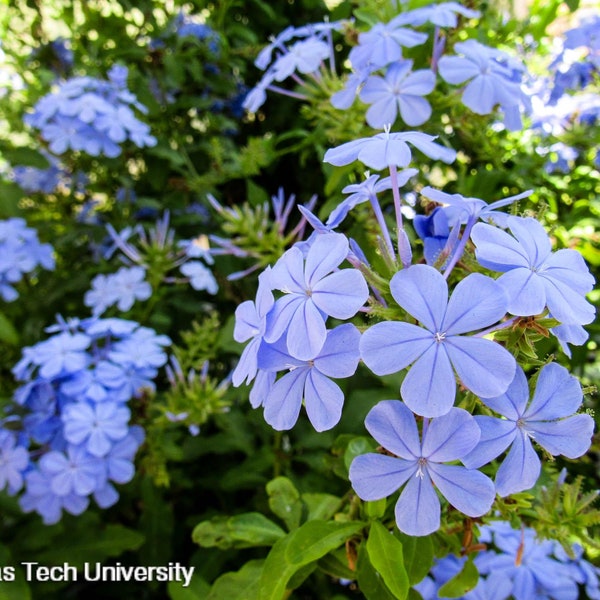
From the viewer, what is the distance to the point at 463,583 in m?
0.81

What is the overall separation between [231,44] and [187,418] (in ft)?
3.28

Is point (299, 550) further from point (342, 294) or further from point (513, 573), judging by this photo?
point (513, 573)

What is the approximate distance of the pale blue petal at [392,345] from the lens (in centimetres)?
55

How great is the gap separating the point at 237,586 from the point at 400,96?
28.3 inches

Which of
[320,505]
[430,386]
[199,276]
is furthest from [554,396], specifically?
[199,276]

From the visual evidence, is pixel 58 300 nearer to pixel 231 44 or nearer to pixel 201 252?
pixel 201 252

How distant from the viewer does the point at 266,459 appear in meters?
1.20

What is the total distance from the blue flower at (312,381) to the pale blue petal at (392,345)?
0.03 m

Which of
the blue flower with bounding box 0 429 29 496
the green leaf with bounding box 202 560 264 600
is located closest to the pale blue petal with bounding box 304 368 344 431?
the green leaf with bounding box 202 560 264 600

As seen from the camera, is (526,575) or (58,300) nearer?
(526,575)

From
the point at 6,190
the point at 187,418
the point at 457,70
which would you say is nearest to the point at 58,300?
the point at 6,190

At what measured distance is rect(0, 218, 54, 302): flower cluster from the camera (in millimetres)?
1423

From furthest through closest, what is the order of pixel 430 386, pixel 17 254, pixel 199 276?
pixel 17 254 → pixel 199 276 → pixel 430 386

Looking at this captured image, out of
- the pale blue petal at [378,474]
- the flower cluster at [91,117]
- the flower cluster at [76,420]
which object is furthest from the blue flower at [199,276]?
the pale blue petal at [378,474]
